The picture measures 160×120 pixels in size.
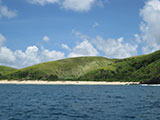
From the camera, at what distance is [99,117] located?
3678 cm

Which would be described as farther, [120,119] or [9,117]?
[9,117]

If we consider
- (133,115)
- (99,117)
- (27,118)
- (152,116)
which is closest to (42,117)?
(27,118)

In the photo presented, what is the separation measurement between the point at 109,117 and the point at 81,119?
4.75 meters

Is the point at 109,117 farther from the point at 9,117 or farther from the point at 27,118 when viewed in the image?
the point at 9,117

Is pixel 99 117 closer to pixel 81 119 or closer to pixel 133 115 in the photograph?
pixel 81 119

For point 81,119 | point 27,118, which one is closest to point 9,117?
point 27,118

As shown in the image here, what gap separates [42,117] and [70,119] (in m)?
4.99

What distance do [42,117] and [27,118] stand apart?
2416 mm

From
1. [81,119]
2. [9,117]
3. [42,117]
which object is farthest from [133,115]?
[9,117]

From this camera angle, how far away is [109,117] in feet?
120

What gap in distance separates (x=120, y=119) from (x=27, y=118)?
14.6m

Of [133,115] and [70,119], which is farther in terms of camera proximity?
[133,115]

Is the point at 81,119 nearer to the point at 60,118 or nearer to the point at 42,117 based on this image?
the point at 60,118

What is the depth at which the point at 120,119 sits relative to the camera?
114 feet
